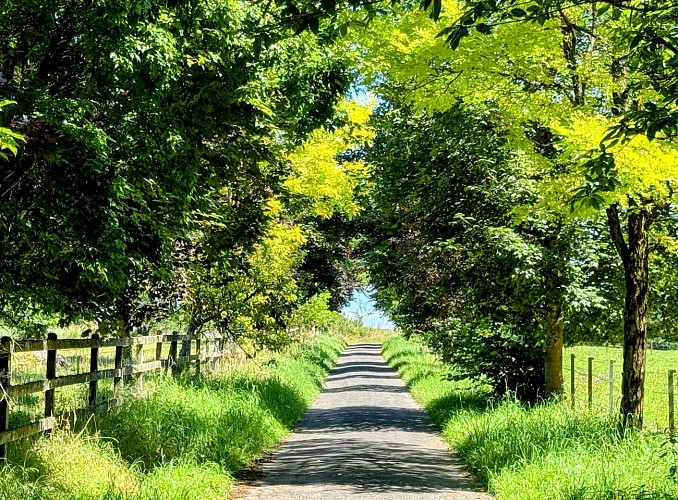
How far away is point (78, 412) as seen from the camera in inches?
418

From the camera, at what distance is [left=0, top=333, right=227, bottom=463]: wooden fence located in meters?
8.47

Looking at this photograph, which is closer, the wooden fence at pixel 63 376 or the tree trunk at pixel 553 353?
the wooden fence at pixel 63 376

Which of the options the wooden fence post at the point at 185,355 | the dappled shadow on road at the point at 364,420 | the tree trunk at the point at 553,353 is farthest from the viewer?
the wooden fence post at the point at 185,355

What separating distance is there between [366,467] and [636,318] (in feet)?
13.8

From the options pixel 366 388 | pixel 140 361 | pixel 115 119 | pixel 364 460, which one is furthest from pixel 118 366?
pixel 366 388

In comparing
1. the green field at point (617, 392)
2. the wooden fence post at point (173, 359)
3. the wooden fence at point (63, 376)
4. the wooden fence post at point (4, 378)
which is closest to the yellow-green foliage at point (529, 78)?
the green field at point (617, 392)

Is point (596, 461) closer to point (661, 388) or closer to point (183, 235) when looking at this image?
point (183, 235)

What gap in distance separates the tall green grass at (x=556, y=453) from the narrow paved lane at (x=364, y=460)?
0.42 metres

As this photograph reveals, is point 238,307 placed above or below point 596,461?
above

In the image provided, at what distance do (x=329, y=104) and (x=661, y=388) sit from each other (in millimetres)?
20739

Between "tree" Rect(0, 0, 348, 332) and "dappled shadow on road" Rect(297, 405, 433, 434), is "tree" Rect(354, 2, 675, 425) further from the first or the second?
"dappled shadow on road" Rect(297, 405, 433, 434)

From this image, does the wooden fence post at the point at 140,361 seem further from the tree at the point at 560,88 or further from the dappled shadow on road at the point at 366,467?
the tree at the point at 560,88

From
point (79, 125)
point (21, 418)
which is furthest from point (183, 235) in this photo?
point (21, 418)

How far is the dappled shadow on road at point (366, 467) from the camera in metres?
10.1
